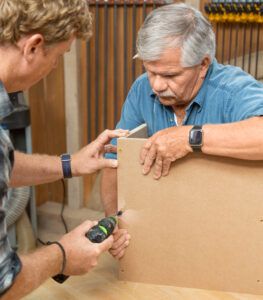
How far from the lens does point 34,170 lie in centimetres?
151

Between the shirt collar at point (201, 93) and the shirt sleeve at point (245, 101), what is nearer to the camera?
the shirt sleeve at point (245, 101)

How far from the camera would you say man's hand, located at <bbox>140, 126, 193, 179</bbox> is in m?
1.26

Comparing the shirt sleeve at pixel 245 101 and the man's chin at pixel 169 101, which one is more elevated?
the shirt sleeve at pixel 245 101

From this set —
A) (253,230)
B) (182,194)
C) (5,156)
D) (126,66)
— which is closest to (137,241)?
(182,194)

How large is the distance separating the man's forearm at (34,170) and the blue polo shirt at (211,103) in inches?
7.5

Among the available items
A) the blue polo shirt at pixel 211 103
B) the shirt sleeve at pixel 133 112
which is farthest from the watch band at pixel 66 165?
the shirt sleeve at pixel 133 112

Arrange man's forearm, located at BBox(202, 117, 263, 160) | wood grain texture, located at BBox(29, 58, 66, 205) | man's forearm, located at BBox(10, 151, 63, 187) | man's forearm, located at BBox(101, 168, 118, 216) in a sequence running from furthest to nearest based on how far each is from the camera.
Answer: wood grain texture, located at BBox(29, 58, 66, 205) → man's forearm, located at BBox(101, 168, 118, 216) → man's forearm, located at BBox(10, 151, 63, 187) → man's forearm, located at BBox(202, 117, 263, 160)

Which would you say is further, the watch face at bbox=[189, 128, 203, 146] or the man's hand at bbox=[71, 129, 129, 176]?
the man's hand at bbox=[71, 129, 129, 176]

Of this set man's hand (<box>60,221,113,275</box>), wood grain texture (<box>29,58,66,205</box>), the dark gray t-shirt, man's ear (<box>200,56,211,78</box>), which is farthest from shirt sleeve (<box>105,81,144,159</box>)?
Result: wood grain texture (<box>29,58,66,205</box>)

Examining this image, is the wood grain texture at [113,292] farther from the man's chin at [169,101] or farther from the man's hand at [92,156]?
the man's chin at [169,101]

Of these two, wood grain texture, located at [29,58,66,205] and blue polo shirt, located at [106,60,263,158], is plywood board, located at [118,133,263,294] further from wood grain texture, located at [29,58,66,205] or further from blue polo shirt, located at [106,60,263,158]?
wood grain texture, located at [29,58,66,205]

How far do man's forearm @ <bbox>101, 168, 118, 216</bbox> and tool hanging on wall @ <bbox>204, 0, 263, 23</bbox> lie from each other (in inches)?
39.5

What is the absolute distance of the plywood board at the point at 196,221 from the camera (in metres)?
1.25

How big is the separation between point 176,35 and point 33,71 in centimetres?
53
